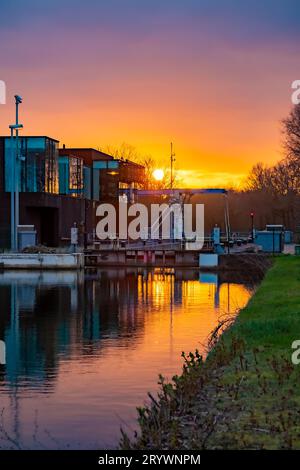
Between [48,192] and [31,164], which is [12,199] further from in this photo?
[48,192]

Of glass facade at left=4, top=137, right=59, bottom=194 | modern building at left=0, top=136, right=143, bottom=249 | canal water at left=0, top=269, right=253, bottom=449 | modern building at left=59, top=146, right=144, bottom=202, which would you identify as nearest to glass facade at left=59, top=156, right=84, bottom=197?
modern building at left=0, top=136, right=143, bottom=249

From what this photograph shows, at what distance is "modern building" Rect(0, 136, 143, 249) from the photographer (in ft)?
222

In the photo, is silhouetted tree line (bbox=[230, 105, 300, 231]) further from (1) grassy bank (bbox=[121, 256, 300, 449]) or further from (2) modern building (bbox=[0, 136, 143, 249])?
(1) grassy bank (bbox=[121, 256, 300, 449])

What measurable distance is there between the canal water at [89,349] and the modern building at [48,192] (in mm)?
25817

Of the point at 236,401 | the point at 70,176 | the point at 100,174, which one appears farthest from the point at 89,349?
the point at 100,174

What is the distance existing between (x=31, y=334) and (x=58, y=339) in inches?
51.8

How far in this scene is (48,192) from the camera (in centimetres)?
6944

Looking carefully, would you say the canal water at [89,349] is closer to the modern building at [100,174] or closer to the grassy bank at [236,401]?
the grassy bank at [236,401]

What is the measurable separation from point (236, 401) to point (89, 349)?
9081 mm

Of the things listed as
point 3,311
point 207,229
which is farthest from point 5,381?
point 207,229

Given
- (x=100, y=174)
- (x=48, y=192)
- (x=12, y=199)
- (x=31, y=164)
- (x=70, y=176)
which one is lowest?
(x=12, y=199)

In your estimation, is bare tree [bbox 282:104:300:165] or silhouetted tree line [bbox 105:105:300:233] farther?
silhouetted tree line [bbox 105:105:300:233]

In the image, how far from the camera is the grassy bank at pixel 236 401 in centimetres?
923

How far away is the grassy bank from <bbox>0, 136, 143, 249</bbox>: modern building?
47510mm
